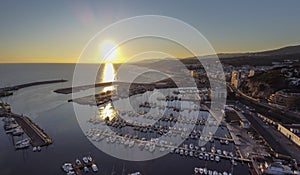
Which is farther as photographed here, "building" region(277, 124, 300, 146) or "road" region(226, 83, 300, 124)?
"road" region(226, 83, 300, 124)

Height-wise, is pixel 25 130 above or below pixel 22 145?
above

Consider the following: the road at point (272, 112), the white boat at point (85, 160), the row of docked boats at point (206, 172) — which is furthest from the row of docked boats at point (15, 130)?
the road at point (272, 112)

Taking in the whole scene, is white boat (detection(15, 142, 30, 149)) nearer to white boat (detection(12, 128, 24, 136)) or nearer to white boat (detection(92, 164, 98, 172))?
white boat (detection(12, 128, 24, 136))

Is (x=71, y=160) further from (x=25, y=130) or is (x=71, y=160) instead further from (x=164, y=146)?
(x=25, y=130)

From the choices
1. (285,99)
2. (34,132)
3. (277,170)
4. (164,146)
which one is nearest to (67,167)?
(164,146)

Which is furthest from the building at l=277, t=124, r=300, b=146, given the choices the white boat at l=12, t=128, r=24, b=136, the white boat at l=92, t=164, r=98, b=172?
the white boat at l=12, t=128, r=24, b=136

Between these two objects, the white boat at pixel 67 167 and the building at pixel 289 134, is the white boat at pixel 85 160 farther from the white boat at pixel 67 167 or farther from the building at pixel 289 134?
the building at pixel 289 134

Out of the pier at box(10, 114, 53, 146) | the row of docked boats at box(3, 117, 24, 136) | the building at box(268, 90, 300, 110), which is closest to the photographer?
the pier at box(10, 114, 53, 146)

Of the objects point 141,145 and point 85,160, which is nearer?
point 85,160

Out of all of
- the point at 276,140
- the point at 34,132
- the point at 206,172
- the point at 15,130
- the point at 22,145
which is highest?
the point at 15,130
